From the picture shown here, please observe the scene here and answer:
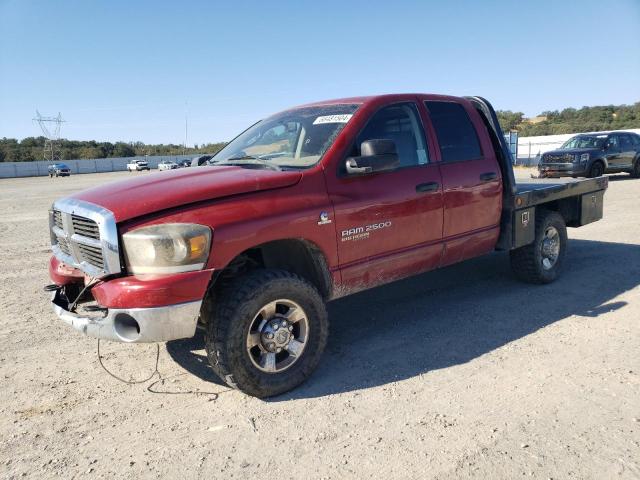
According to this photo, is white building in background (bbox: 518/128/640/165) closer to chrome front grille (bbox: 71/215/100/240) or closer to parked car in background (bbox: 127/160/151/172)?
chrome front grille (bbox: 71/215/100/240)

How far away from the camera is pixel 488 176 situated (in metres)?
4.75

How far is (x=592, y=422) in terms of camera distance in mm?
2877

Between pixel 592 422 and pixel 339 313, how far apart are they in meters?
2.50

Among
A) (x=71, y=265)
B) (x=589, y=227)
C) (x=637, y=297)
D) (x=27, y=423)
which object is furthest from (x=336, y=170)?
(x=589, y=227)

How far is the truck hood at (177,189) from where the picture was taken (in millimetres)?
3027

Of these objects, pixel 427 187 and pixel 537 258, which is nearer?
pixel 427 187

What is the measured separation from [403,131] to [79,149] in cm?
10189

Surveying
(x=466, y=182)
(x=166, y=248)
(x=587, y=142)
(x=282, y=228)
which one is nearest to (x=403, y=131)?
(x=466, y=182)

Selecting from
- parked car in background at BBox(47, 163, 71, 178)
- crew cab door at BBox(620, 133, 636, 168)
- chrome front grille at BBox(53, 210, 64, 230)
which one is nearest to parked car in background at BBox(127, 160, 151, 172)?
parked car in background at BBox(47, 163, 71, 178)

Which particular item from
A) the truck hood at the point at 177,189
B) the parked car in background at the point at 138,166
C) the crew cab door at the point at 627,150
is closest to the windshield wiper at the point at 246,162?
the truck hood at the point at 177,189

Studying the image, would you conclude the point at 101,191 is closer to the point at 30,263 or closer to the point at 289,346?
the point at 289,346

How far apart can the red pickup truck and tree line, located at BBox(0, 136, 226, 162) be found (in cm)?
8249

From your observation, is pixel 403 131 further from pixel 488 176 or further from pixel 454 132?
pixel 488 176

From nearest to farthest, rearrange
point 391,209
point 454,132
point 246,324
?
point 246,324 → point 391,209 → point 454,132
